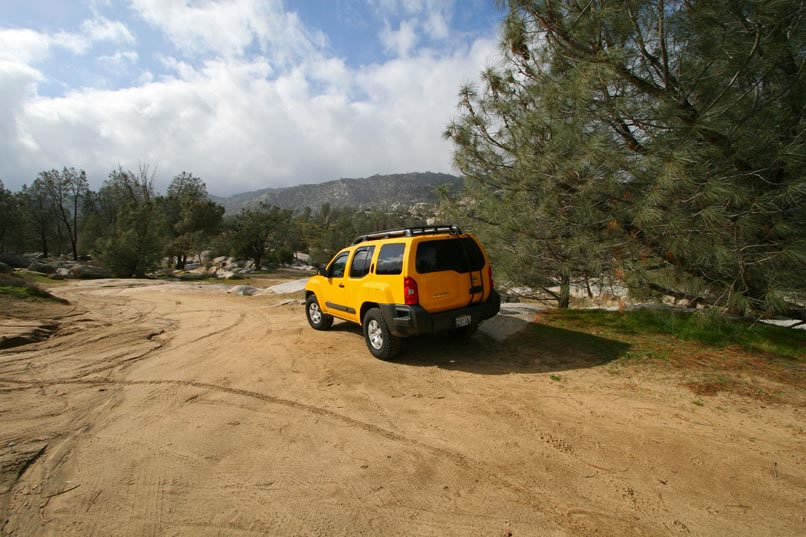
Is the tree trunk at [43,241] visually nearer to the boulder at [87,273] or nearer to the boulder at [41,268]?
the boulder at [41,268]

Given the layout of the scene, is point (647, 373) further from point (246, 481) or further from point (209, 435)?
point (209, 435)

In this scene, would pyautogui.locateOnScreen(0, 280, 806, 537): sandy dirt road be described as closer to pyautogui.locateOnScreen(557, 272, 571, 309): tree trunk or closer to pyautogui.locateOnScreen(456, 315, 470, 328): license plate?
pyautogui.locateOnScreen(456, 315, 470, 328): license plate

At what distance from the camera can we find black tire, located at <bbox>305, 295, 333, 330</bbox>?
8.03 metres

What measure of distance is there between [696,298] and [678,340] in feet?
2.91

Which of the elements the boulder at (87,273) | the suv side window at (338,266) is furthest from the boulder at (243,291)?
the boulder at (87,273)

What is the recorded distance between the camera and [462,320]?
5.69m

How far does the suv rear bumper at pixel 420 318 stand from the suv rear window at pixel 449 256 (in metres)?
0.60

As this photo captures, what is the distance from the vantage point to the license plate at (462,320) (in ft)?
18.6

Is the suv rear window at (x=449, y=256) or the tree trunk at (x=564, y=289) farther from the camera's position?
the tree trunk at (x=564, y=289)

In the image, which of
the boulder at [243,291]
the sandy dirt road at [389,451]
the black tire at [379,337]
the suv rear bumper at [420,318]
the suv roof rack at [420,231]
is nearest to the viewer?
the sandy dirt road at [389,451]

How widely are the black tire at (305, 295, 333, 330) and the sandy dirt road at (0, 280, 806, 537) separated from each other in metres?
2.08

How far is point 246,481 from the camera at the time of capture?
300cm

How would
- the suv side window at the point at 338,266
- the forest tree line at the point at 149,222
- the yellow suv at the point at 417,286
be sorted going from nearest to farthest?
the yellow suv at the point at 417,286 < the suv side window at the point at 338,266 < the forest tree line at the point at 149,222

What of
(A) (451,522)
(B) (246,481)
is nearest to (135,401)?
(B) (246,481)
